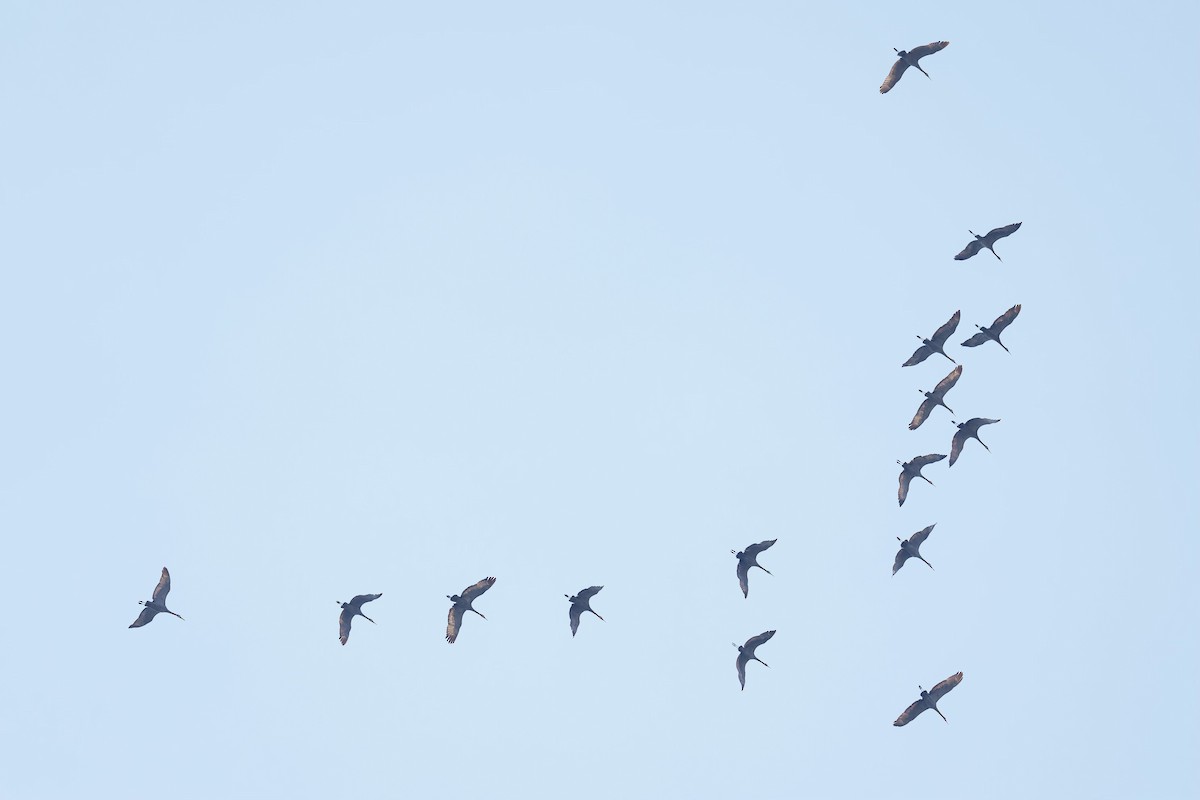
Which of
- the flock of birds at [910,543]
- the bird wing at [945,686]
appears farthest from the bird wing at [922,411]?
the bird wing at [945,686]

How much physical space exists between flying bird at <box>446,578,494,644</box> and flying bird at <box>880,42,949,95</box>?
3896 centimetres

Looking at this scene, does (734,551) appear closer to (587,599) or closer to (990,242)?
(587,599)

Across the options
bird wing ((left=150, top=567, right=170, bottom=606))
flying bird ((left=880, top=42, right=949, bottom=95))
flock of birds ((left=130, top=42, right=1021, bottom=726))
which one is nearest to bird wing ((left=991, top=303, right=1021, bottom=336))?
flock of birds ((left=130, top=42, right=1021, bottom=726))

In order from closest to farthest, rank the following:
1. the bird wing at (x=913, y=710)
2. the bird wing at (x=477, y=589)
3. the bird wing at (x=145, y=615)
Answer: the bird wing at (x=477, y=589) → the bird wing at (x=913, y=710) → the bird wing at (x=145, y=615)

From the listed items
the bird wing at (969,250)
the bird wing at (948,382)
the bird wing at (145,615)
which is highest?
the bird wing at (969,250)

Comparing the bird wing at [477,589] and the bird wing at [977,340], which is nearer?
the bird wing at [477,589]

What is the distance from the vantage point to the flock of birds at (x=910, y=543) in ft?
408

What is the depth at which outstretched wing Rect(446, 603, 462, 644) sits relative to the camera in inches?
4840

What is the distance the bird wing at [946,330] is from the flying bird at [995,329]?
4.19 feet

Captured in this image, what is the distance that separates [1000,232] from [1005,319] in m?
5.86

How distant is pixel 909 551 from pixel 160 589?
4737 cm

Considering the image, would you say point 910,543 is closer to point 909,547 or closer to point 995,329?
point 909,547

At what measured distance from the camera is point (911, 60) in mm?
127938

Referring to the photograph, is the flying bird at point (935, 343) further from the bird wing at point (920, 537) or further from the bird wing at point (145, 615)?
the bird wing at point (145, 615)
